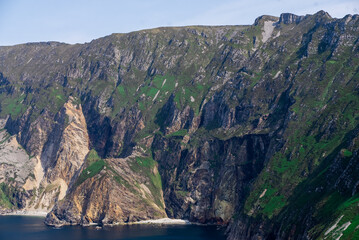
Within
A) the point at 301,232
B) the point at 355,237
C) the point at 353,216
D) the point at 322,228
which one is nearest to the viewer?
the point at 355,237

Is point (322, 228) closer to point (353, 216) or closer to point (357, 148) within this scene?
point (353, 216)

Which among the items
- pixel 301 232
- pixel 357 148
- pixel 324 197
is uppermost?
pixel 357 148

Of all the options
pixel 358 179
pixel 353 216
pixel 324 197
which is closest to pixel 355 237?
pixel 353 216

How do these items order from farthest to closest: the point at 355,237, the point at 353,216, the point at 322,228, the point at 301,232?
the point at 301,232 < the point at 322,228 < the point at 353,216 < the point at 355,237

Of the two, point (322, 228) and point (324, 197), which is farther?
point (324, 197)

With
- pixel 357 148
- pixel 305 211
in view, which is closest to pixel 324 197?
pixel 305 211

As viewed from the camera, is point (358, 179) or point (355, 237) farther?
point (358, 179)

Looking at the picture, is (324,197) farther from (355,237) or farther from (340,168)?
(355,237)

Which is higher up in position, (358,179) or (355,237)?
(358,179)

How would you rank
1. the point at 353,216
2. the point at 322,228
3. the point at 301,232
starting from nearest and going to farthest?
1. the point at 353,216
2. the point at 322,228
3. the point at 301,232
